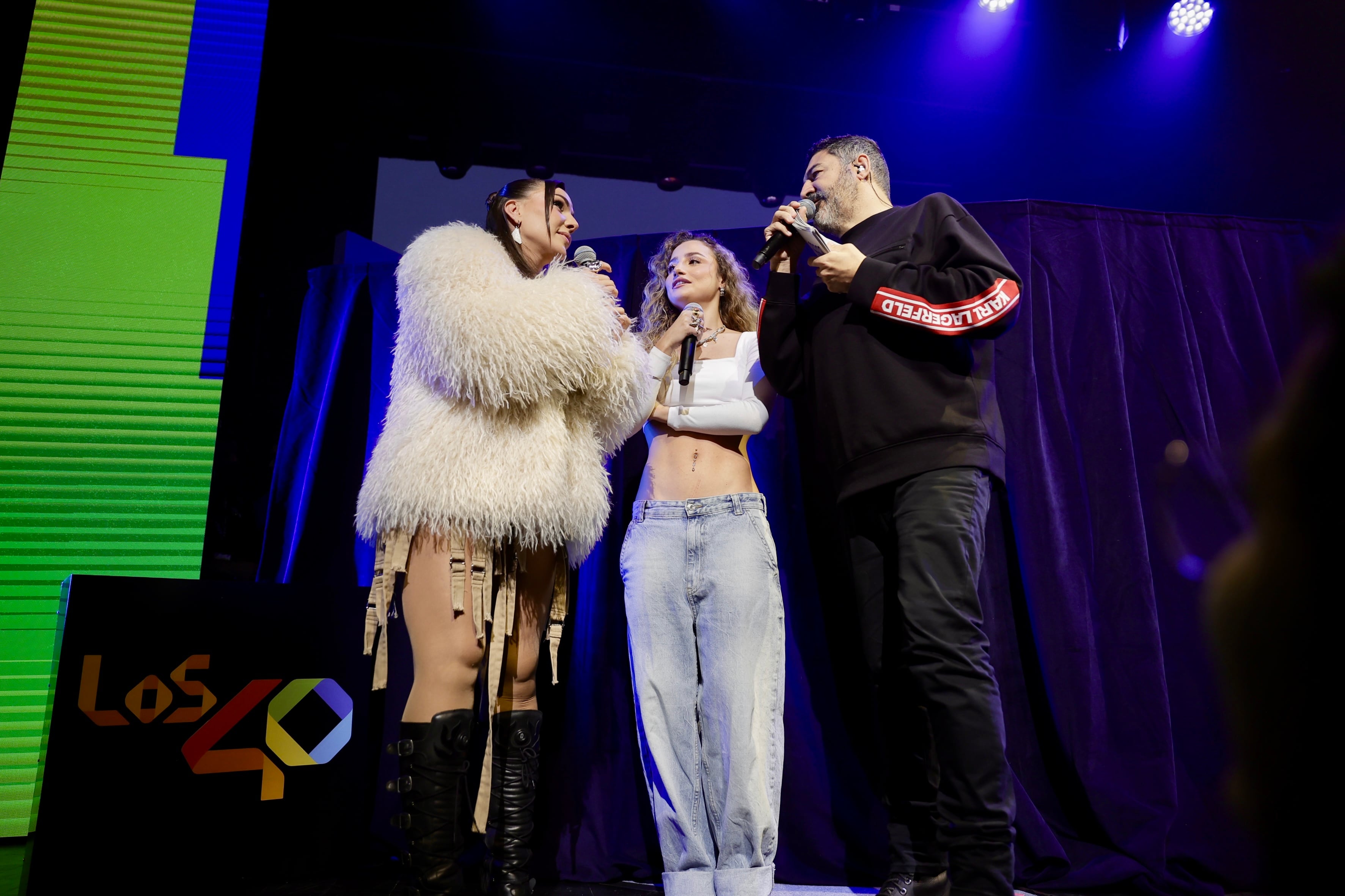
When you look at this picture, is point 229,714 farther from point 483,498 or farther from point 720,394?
point 720,394

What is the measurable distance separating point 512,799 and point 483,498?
71 cm

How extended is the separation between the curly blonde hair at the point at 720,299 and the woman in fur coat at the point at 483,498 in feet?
2.04

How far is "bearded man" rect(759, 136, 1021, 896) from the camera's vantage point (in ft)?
5.25

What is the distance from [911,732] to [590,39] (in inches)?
145

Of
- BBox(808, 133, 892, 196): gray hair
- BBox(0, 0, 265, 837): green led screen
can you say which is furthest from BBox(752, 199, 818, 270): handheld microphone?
BBox(0, 0, 265, 837): green led screen

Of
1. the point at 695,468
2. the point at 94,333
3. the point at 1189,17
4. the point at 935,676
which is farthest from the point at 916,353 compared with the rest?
the point at 1189,17

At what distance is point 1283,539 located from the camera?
0.95 ft

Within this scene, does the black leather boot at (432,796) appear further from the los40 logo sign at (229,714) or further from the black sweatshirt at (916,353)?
the black sweatshirt at (916,353)

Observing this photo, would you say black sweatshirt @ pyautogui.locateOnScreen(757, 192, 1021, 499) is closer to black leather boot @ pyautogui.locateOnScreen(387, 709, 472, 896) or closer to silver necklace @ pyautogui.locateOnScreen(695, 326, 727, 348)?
silver necklace @ pyautogui.locateOnScreen(695, 326, 727, 348)

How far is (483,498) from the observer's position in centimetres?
168

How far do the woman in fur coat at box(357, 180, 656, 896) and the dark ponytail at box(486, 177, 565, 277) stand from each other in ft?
0.25

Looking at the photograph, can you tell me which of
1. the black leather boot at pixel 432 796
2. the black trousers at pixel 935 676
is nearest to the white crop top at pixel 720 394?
the black trousers at pixel 935 676

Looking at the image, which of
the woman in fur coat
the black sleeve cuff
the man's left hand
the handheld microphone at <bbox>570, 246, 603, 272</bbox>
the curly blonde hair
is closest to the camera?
the woman in fur coat

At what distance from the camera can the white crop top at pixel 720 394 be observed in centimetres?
216
